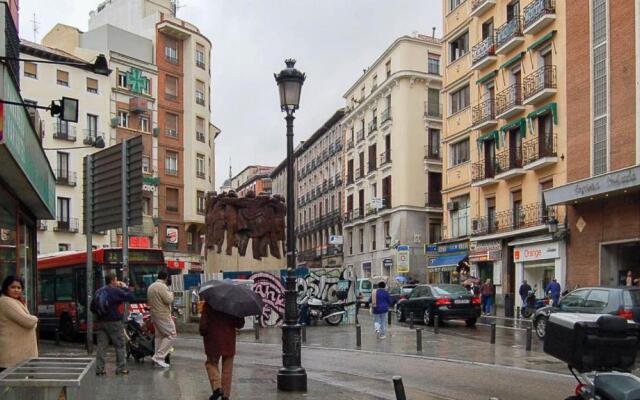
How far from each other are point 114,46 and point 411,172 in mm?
23822

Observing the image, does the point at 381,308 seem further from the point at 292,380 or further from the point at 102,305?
the point at 292,380

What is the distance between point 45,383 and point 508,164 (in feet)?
107

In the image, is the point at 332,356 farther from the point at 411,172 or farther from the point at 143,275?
the point at 411,172

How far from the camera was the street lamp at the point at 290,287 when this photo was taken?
10.8 m

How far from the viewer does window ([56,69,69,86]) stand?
4907cm

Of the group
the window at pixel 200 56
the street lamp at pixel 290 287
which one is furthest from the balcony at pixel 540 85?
the window at pixel 200 56

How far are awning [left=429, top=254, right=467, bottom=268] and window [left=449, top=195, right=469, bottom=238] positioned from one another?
1.27 m

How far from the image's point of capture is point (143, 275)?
22375 millimetres

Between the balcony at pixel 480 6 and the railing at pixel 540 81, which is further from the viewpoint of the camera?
the balcony at pixel 480 6

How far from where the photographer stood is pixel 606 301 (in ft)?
55.7

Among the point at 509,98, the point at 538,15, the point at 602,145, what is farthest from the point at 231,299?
the point at 509,98

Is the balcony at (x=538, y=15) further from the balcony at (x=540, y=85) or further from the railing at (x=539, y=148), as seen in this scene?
the railing at (x=539, y=148)

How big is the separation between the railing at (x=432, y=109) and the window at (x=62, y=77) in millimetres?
24902

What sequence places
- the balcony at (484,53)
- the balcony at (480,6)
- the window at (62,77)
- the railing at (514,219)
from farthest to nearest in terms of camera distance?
the window at (62,77) < the balcony at (480,6) < the balcony at (484,53) < the railing at (514,219)
